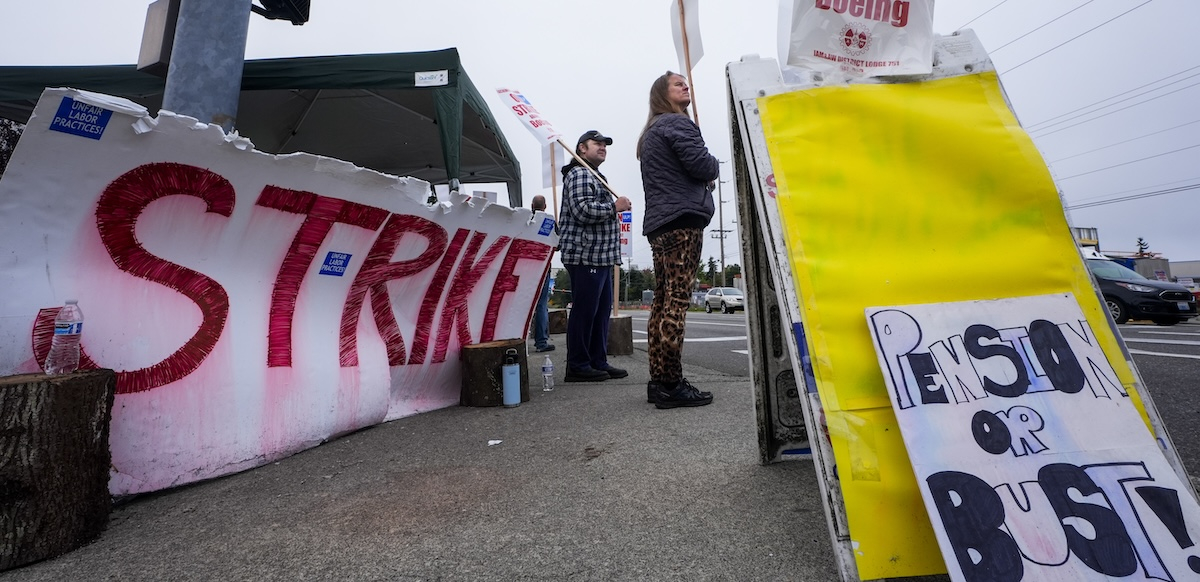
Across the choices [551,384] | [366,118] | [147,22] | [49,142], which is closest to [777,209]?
[49,142]

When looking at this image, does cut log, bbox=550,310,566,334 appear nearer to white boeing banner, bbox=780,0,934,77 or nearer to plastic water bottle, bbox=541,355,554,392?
plastic water bottle, bbox=541,355,554,392

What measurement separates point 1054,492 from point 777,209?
2.73 feet

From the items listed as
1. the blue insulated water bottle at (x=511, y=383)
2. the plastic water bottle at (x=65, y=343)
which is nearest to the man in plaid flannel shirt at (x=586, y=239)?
the blue insulated water bottle at (x=511, y=383)

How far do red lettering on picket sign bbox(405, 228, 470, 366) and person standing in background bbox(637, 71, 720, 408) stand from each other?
1.10m

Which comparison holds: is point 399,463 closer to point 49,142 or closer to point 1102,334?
point 49,142

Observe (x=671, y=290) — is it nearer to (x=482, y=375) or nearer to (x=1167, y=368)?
(x=482, y=375)

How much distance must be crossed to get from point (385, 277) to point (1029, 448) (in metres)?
2.62

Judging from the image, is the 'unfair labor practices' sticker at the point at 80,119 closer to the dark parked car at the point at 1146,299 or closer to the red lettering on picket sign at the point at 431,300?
the red lettering on picket sign at the point at 431,300

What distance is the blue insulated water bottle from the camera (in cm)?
335

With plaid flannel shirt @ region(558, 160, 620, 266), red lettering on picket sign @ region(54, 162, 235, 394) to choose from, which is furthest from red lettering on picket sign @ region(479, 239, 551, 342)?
red lettering on picket sign @ region(54, 162, 235, 394)

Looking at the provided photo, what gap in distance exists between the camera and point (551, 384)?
12.6 feet

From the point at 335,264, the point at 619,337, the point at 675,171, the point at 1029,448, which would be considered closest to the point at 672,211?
the point at 675,171

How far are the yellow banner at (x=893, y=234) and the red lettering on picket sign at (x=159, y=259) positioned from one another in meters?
1.91

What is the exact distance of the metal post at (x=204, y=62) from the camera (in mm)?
3291
